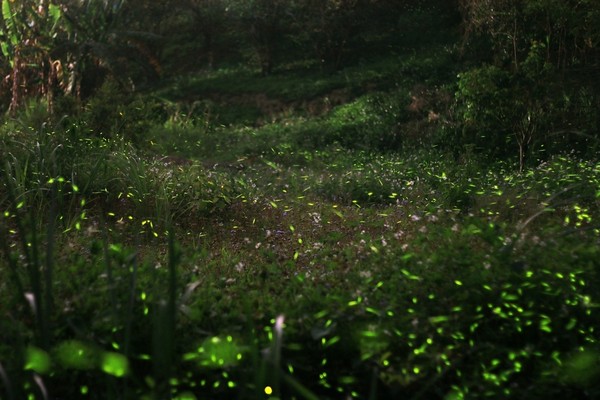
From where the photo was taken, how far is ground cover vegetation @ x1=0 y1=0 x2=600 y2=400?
3.00 meters

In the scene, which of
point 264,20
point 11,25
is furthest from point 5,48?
point 264,20

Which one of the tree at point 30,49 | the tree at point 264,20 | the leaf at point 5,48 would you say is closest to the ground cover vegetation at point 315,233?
the tree at point 30,49

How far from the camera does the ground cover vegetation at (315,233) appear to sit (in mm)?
3000

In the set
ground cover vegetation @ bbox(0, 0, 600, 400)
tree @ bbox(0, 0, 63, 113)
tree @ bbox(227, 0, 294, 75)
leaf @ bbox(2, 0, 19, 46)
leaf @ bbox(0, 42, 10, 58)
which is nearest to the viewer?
ground cover vegetation @ bbox(0, 0, 600, 400)

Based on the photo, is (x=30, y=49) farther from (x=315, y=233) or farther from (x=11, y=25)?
(x=315, y=233)

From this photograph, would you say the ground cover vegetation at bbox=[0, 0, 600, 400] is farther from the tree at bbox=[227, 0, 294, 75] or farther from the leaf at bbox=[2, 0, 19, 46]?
the tree at bbox=[227, 0, 294, 75]

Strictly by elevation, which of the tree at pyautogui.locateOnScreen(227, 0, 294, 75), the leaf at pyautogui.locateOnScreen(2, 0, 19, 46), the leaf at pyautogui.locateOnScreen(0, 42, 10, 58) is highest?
the leaf at pyautogui.locateOnScreen(2, 0, 19, 46)

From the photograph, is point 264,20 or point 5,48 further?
point 264,20

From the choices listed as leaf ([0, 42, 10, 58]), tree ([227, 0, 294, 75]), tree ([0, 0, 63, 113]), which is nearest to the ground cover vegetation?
tree ([0, 0, 63, 113])

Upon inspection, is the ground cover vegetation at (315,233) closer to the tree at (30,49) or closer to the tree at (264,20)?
the tree at (30,49)

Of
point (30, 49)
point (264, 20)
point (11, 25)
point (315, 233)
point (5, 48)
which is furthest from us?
point (264, 20)

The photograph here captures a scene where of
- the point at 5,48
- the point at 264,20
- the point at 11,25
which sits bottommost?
the point at 264,20

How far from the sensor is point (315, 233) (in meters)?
5.33

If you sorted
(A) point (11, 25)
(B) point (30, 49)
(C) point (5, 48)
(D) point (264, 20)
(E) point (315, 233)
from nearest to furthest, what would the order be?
1. (E) point (315, 233)
2. (C) point (5, 48)
3. (A) point (11, 25)
4. (B) point (30, 49)
5. (D) point (264, 20)
